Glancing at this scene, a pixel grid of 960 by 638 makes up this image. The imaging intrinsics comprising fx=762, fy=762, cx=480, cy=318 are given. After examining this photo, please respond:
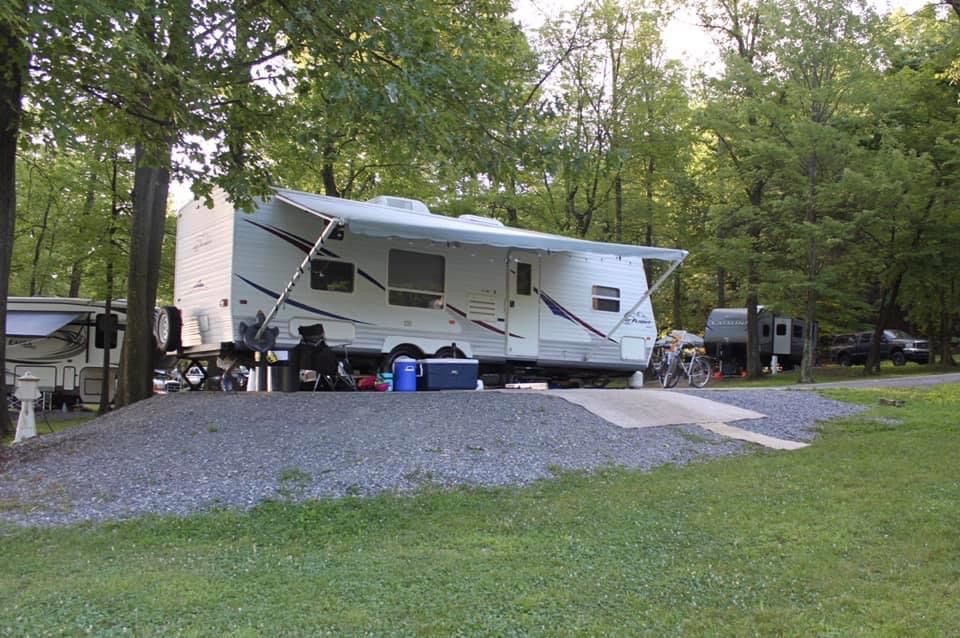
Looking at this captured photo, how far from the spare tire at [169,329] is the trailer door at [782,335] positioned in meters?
22.7

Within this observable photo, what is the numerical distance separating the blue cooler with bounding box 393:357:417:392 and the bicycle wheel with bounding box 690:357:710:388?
265 inches

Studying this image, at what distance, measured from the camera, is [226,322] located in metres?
10.5

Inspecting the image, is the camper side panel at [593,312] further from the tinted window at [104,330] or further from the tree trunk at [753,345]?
the tree trunk at [753,345]

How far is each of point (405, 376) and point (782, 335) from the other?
2128 centimetres

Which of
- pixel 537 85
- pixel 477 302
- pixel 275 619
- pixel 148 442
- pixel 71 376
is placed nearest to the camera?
pixel 275 619

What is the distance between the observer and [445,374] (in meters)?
11.2

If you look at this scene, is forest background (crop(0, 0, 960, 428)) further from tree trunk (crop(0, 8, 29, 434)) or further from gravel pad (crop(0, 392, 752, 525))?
gravel pad (crop(0, 392, 752, 525))

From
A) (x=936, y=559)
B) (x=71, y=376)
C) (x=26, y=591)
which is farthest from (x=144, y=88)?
(x=71, y=376)

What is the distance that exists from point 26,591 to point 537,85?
757 inches

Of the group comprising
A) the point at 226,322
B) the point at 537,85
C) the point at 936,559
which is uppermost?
the point at 537,85

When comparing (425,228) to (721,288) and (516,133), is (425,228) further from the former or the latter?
(721,288)

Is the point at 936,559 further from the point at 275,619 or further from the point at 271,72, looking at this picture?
the point at 271,72

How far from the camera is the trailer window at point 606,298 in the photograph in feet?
46.3

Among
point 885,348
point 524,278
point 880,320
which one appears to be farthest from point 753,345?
point 524,278
